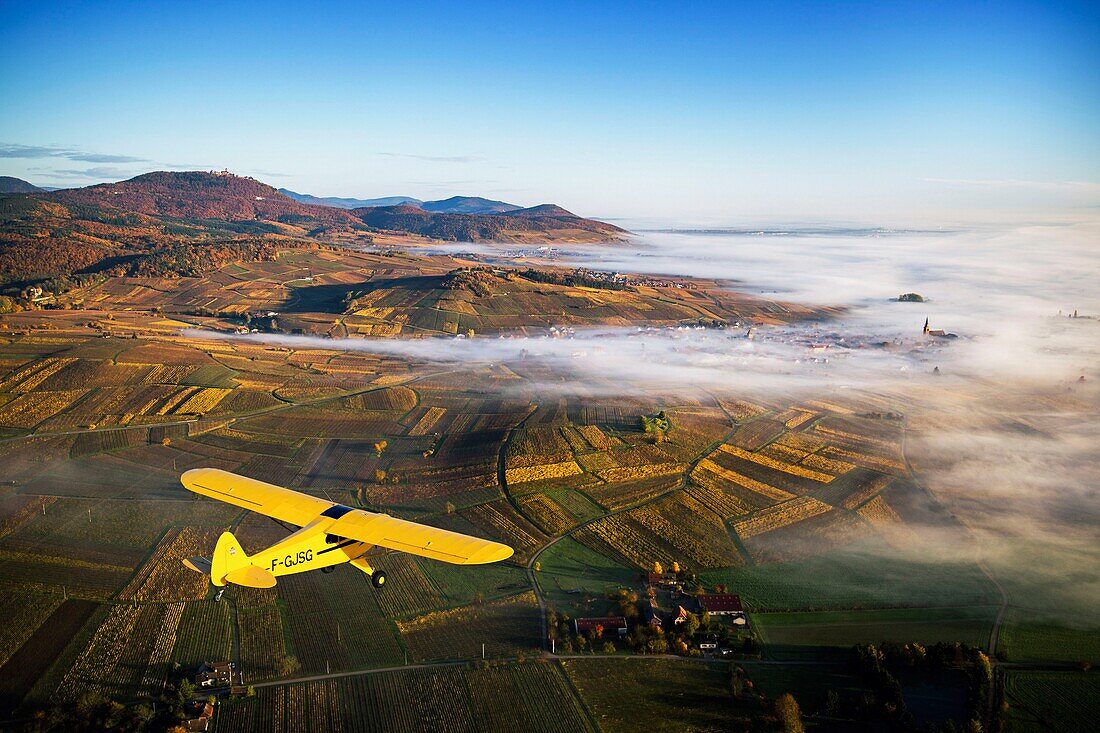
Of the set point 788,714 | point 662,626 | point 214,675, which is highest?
point 788,714

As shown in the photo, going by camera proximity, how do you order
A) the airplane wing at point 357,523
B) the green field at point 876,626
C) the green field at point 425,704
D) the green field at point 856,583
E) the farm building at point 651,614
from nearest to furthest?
1. the airplane wing at point 357,523
2. the green field at point 425,704
3. the green field at point 876,626
4. the farm building at point 651,614
5. the green field at point 856,583

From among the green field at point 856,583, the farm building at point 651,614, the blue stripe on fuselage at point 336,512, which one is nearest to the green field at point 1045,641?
the green field at point 856,583

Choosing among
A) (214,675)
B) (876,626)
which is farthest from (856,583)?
(214,675)

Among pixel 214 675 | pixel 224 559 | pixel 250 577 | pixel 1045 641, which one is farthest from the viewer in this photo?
pixel 1045 641

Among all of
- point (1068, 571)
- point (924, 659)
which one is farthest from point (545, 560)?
point (1068, 571)

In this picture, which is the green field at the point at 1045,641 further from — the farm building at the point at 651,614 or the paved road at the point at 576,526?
the paved road at the point at 576,526

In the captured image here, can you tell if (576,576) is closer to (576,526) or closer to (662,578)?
(662,578)

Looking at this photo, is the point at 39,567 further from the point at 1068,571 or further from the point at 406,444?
the point at 1068,571
